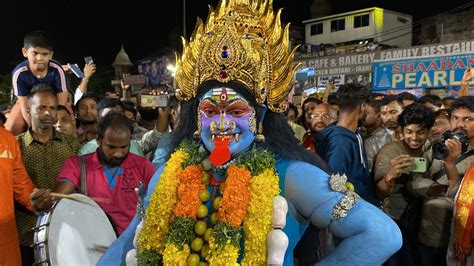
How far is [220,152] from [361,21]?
4105cm

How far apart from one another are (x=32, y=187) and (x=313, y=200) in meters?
2.26

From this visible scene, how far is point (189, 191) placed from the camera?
2.22m

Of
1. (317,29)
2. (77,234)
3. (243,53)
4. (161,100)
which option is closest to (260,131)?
(243,53)

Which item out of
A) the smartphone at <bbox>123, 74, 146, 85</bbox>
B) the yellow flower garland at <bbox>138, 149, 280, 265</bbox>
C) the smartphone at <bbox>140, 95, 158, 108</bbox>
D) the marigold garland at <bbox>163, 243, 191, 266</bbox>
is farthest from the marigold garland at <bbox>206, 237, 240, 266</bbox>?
the smartphone at <bbox>123, 74, 146, 85</bbox>

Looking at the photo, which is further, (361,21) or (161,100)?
(361,21)

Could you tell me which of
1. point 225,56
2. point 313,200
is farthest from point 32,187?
point 313,200

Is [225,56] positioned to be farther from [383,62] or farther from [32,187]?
[383,62]

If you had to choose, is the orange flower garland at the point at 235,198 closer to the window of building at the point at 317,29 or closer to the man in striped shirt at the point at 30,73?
the man in striped shirt at the point at 30,73

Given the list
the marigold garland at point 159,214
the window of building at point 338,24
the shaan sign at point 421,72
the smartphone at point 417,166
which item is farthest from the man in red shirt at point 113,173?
the window of building at point 338,24

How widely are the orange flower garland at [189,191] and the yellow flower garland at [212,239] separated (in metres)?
0.03

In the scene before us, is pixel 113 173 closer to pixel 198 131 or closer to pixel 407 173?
pixel 198 131

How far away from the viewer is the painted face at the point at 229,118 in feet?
7.22

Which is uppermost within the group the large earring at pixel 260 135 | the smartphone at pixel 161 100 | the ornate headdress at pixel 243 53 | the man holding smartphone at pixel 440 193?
the ornate headdress at pixel 243 53

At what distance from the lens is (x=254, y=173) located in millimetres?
2193
